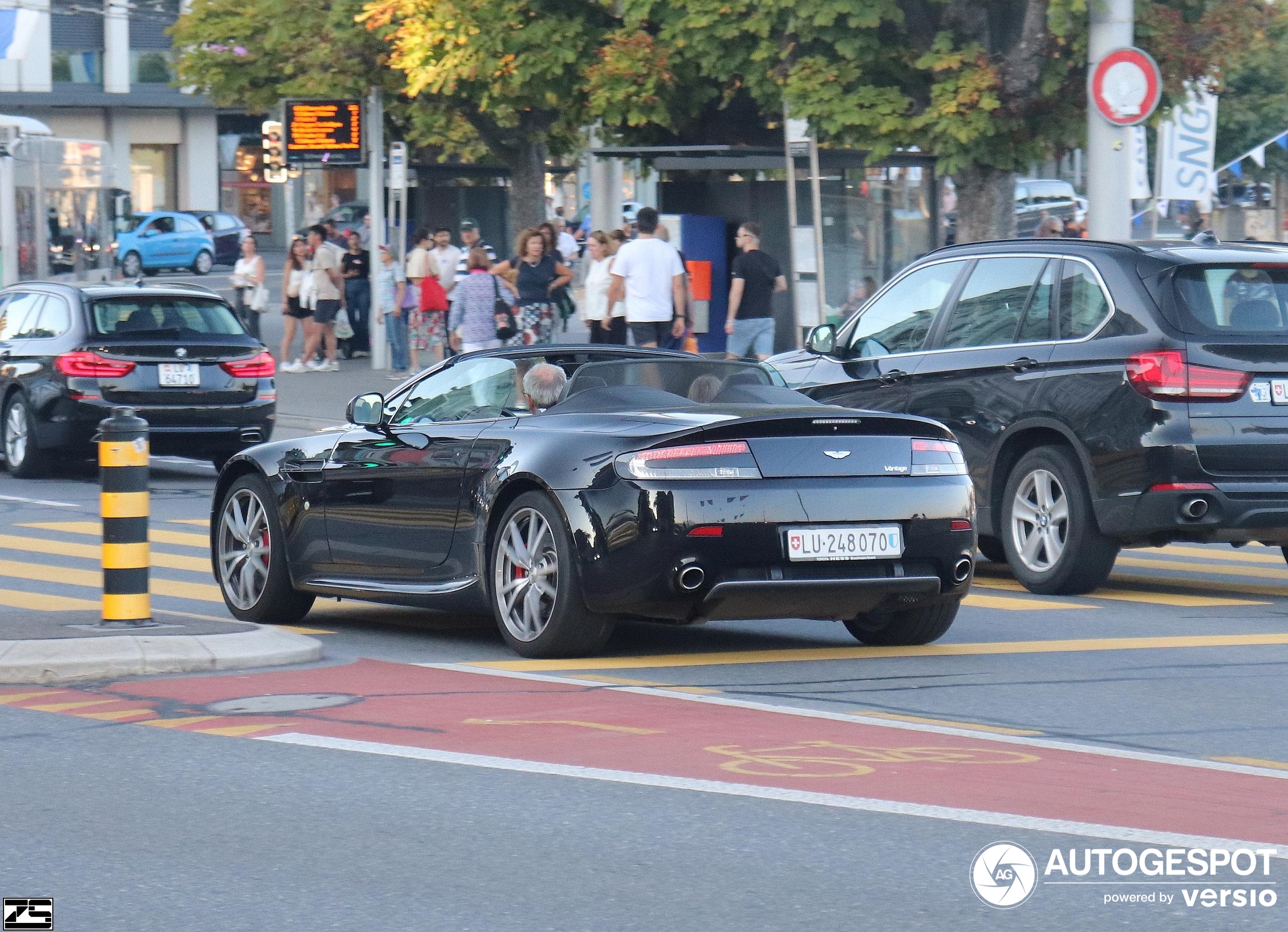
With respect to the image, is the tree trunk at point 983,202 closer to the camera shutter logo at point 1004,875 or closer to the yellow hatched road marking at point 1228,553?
the yellow hatched road marking at point 1228,553

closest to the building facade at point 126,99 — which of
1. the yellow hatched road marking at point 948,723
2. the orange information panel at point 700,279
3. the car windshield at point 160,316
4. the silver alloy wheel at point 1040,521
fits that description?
the orange information panel at point 700,279

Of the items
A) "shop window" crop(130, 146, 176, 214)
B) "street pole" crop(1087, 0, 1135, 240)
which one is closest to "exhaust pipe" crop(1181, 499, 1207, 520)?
"street pole" crop(1087, 0, 1135, 240)

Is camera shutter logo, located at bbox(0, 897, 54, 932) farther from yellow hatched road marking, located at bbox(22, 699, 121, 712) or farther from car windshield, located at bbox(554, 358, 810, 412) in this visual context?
car windshield, located at bbox(554, 358, 810, 412)

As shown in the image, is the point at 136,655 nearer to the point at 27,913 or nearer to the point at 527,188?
the point at 27,913

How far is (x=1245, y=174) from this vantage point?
54.3 meters

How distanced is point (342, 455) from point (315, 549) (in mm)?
479

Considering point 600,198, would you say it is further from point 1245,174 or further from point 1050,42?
point 1245,174

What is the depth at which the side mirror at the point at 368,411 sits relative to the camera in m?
10.2

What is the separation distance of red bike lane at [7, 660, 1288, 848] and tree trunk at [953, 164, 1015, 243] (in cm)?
1549

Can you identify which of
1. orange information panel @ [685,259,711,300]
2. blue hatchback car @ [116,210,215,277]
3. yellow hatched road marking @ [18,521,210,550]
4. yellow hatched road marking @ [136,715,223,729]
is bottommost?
yellow hatched road marking @ [136,715,223,729]

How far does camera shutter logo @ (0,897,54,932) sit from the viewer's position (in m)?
5.12

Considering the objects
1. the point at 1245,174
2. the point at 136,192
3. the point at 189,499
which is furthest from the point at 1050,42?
the point at 136,192

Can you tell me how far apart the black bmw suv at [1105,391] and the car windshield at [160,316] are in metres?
7.79

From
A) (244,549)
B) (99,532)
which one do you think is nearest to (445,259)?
(99,532)
